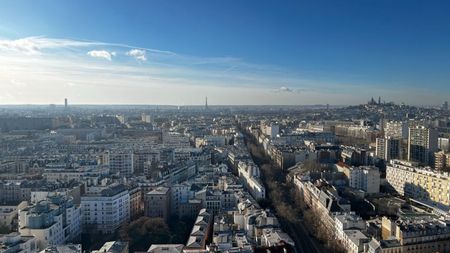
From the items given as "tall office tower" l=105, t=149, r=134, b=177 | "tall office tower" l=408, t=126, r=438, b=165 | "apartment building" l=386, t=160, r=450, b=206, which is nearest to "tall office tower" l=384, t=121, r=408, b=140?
"tall office tower" l=408, t=126, r=438, b=165

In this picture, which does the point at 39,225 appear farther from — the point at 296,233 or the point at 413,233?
the point at 413,233

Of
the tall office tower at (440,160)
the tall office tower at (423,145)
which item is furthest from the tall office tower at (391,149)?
the tall office tower at (440,160)

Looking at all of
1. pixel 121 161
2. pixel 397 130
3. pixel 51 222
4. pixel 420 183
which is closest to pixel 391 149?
pixel 420 183

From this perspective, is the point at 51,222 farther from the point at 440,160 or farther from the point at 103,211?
the point at 440,160

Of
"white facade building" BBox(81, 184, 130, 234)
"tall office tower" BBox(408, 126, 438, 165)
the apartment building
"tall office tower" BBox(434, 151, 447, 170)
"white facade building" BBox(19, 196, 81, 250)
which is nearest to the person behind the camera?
"white facade building" BBox(19, 196, 81, 250)

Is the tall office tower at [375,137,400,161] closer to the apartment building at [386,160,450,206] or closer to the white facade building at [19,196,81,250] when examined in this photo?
the apartment building at [386,160,450,206]

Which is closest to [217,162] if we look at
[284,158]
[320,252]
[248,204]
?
[284,158]

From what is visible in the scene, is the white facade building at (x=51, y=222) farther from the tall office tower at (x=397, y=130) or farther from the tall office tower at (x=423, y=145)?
the tall office tower at (x=397, y=130)

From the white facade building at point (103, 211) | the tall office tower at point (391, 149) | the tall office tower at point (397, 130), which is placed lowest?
the white facade building at point (103, 211)
